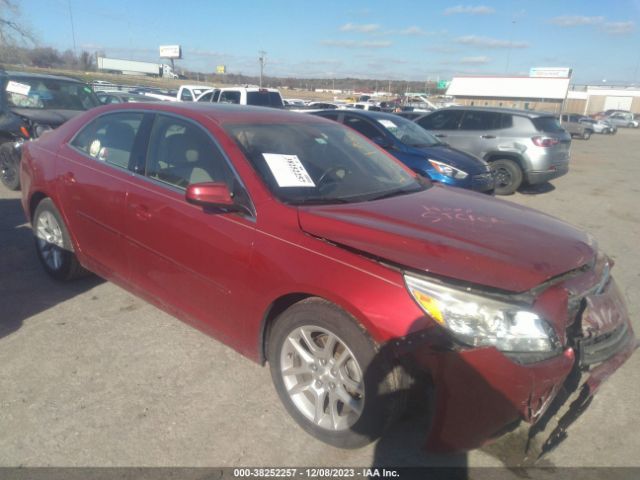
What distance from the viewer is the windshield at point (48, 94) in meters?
7.54

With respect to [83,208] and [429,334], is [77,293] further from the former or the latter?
[429,334]

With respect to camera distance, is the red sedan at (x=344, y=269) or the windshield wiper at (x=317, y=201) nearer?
the red sedan at (x=344, y=269)

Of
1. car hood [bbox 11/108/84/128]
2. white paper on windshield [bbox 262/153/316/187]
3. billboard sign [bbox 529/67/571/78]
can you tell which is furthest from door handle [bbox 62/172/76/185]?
Answer: billboard sign [bbox 529/67/571/78]

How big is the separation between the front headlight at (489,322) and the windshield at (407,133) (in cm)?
570

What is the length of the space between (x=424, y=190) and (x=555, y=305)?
57.5 inches

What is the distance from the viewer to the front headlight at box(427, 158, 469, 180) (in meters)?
6.81

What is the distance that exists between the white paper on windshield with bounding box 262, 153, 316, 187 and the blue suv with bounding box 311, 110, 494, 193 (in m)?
3.67

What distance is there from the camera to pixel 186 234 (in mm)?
2828

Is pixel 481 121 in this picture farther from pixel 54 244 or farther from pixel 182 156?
pixel 54 244

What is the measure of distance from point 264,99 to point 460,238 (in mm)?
13554

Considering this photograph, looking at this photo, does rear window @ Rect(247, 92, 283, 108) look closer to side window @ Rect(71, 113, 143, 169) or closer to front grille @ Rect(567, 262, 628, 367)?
side window @ Rect(71, 113, 143, 169)

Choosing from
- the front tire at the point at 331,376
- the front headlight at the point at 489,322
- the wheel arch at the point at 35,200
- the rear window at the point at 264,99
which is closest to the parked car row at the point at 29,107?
the wheel arch at the point at 35,200

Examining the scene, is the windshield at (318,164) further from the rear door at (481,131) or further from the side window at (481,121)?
the side window at (481,121)

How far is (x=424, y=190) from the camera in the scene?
3348 millimetres
